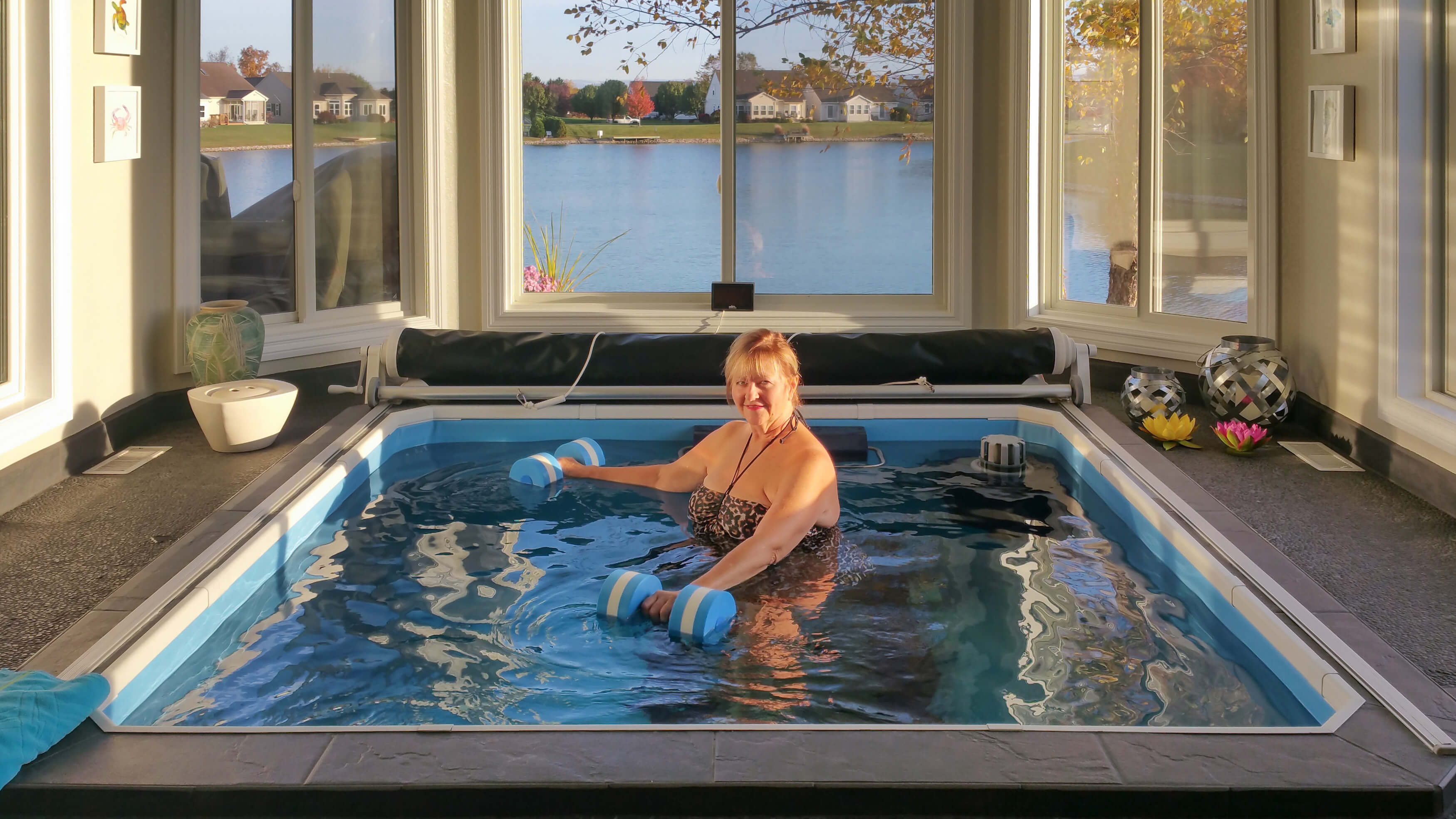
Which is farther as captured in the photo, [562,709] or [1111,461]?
[1111,461]

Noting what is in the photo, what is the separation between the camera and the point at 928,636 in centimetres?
314

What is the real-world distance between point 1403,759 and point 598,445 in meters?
3.25

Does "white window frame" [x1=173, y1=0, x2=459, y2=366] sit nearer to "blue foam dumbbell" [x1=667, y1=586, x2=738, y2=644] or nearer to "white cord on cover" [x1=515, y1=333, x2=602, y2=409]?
"white cord on cover" [x1=515, y1=333, x2=602, y2=409]

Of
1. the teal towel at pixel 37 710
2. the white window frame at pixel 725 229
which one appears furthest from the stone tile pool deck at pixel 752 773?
the white window frame at pixel 725 229

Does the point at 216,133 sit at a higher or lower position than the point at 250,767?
higher

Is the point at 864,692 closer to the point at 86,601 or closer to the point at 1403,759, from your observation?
the point at 1403,759

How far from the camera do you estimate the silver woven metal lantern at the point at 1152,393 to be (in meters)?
5.18

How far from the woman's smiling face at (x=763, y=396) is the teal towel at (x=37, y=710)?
5.60 ft

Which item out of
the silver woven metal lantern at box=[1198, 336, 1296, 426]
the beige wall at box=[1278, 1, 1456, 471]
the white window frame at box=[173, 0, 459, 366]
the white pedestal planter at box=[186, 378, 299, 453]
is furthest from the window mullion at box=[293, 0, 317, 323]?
the beige wall at box=[1278, 1, 1456, 471]

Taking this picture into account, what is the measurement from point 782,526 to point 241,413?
2423mm

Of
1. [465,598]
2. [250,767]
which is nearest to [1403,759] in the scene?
[250,767]

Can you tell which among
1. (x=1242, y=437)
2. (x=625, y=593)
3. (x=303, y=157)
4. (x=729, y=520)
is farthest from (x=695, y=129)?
(x=625, y=593)

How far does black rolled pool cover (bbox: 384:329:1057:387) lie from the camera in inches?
213

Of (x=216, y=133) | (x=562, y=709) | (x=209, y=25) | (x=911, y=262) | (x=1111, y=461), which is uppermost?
(x=209, y=25)
